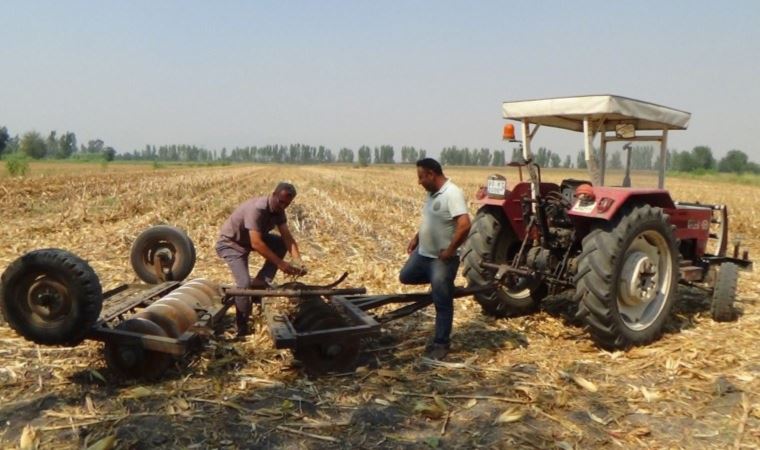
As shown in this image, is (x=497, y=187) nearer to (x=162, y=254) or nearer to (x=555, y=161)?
(x=555, y=161)

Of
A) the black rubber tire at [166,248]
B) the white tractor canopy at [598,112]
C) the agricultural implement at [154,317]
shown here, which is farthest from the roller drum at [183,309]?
the white tractor canopy at [598,112]

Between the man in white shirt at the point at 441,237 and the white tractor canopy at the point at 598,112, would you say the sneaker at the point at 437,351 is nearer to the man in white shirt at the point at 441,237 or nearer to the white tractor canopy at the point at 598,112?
the man in white shirt at the point at 441,237

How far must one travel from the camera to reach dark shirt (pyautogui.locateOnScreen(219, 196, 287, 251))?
5.17 m

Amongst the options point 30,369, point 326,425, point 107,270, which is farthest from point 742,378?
point 107,270

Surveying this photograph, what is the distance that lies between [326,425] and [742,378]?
322 centimetres

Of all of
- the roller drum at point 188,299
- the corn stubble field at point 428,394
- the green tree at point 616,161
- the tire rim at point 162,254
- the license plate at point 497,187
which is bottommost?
the corn stubble field at point 428,394

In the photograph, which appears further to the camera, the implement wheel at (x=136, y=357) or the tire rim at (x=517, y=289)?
the tire rim at (x=517, y=289)

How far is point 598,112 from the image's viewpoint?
5004 mm

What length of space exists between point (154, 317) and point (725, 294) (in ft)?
17.8

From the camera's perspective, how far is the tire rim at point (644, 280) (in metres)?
5.14

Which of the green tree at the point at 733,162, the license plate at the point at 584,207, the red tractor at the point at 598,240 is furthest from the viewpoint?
the green tree at the point at 733,162

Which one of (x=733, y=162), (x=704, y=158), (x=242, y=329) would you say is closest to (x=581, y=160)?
(x=242, y=329)

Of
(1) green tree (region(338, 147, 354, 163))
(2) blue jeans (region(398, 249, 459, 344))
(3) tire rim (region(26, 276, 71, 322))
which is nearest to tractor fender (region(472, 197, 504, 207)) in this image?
(2) blue jeans (region(398, 249, 459, 344))

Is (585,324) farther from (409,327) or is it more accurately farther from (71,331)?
(71,331)
